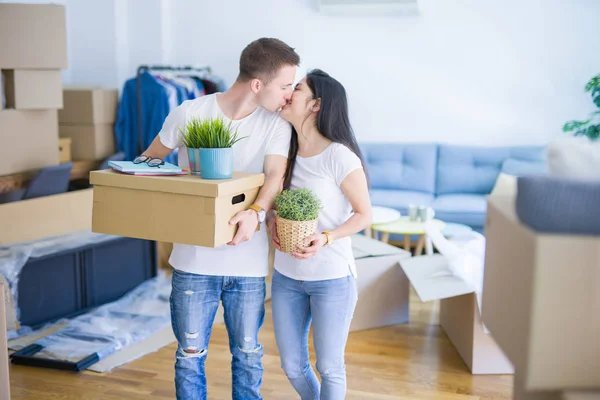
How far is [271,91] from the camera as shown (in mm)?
1991

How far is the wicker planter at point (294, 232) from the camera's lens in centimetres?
186

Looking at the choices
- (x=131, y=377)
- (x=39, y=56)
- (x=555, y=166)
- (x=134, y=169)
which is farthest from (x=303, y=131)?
(x=39, y=56)

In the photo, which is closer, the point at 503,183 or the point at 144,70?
the point at 503,183

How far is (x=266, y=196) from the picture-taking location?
1.98m

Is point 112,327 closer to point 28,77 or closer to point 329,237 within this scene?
point 28,77

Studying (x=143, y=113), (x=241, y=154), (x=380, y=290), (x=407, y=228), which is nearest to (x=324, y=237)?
(x=241, y=154)

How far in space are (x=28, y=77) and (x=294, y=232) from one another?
101 inches

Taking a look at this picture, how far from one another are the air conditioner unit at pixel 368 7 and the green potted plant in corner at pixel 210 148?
12.7 feet

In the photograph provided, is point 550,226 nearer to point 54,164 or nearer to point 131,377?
point 131,377

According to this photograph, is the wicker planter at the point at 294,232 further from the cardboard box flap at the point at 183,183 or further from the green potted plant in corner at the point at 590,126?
the green potted plant in corner at the point at 590,126

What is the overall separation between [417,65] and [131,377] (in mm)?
3674

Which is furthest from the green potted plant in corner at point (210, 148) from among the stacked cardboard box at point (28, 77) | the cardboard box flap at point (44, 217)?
the stacked cardboard box at point (28, 77)

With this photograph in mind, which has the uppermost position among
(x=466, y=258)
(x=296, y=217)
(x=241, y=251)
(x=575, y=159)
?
(x=575, y=159)

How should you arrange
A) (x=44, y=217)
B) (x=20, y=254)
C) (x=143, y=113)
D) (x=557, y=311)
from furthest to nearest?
(x=143, y=113), (x=44, y=217), (x=20, y=254), (x=557, y=311)
